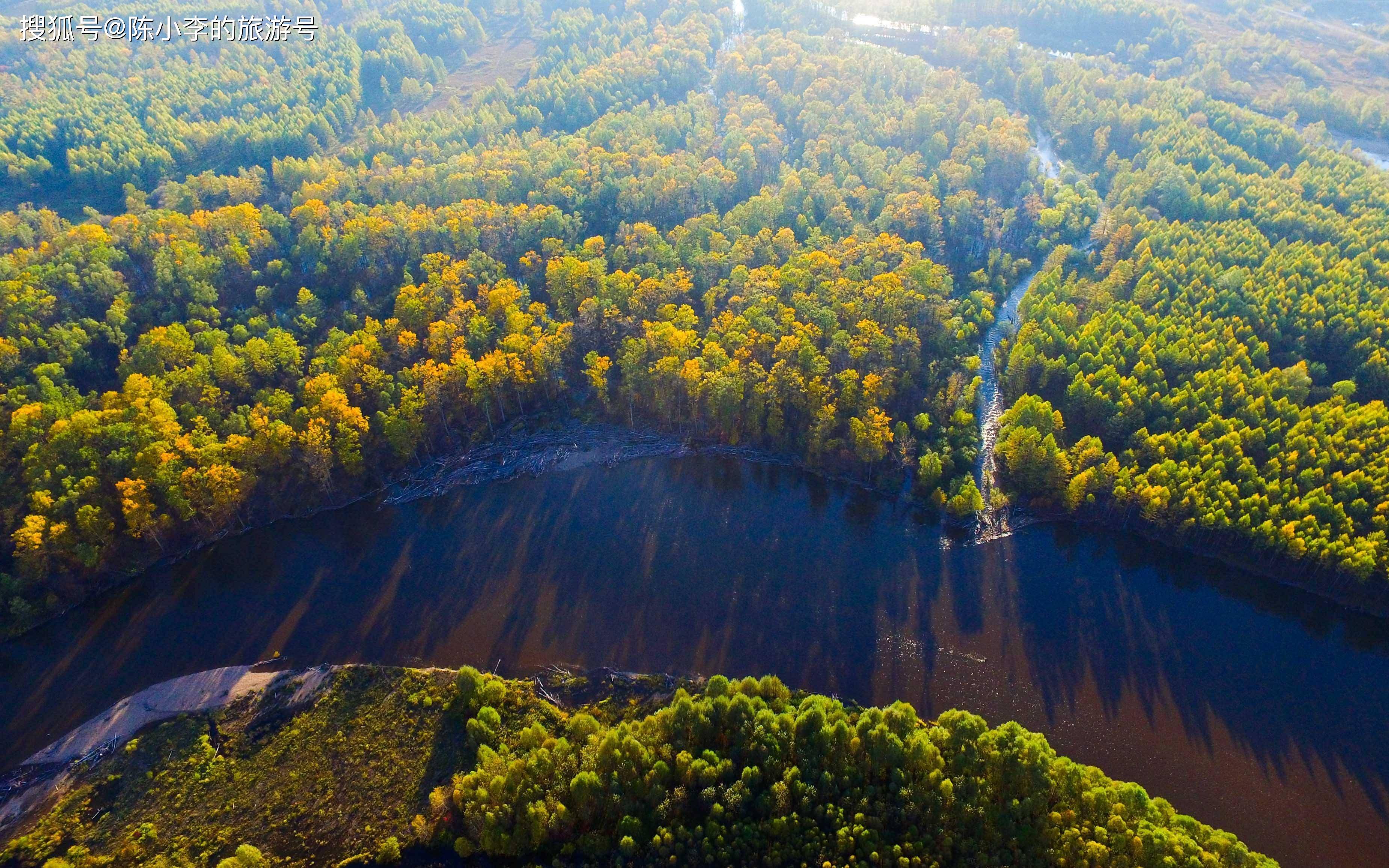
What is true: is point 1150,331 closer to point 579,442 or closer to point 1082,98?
point 579,442

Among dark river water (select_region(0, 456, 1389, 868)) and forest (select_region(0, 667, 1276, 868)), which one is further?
dark river water (select_region(0, 456, 1389, 868))

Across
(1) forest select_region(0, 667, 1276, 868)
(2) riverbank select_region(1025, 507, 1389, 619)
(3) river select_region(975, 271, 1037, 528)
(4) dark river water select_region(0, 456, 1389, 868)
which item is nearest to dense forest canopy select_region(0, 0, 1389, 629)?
(2) riverbank select_region(1025, 507, 1389, 619)

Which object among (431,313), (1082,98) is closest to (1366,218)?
(1082,98)

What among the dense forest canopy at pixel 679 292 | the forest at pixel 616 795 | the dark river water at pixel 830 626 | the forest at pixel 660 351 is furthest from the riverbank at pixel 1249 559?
the forest at pixel 616 795

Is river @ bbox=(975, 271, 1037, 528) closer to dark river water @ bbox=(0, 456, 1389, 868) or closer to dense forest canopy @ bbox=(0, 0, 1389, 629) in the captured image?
dense forest canopy @ bbox=(0, 0, 1389, 629)

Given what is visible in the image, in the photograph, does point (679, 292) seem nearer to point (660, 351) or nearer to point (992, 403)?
point (660, 351)
